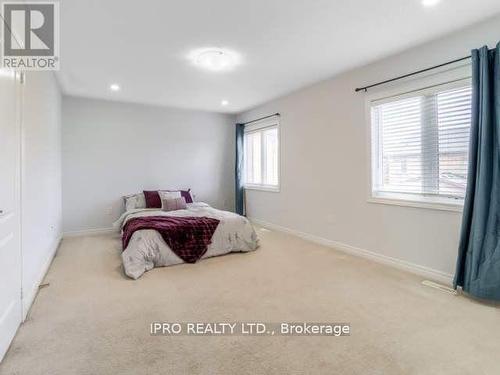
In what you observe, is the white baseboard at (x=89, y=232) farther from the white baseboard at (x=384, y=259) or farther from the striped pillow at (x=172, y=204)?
the white baseboard at (x=384, y=259)

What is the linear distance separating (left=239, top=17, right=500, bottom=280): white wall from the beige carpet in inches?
15.7

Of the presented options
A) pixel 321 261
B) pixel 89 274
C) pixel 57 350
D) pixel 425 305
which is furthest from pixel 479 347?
pixel 89 274

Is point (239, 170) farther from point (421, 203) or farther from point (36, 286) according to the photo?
point (36, 286)

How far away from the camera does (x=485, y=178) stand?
2.45 metres

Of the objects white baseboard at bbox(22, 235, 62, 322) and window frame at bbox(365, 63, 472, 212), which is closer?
white baseboard at bbox(22, 235, 62, 322)

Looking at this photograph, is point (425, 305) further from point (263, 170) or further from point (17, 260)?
point (263, 170)

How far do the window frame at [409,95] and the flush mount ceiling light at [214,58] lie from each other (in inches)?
69.3

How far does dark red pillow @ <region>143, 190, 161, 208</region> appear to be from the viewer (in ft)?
16.9

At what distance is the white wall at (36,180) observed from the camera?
91.3 inches

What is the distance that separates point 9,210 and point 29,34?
176 centimetres

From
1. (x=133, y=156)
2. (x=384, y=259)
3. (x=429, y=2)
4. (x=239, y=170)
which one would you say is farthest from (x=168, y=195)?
(x=429, y=2)

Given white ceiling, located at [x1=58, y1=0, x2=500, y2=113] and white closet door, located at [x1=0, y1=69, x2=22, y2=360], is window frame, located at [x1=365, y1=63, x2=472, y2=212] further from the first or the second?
white closet door, located at [x1=0, y1=69, x2=22, y2=360]

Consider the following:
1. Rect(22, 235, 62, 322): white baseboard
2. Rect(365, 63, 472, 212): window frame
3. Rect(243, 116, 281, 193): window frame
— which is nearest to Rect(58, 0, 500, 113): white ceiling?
Rect(365, 63, 472, 212): window frame

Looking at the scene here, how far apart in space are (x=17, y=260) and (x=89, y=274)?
1170 millimetres
